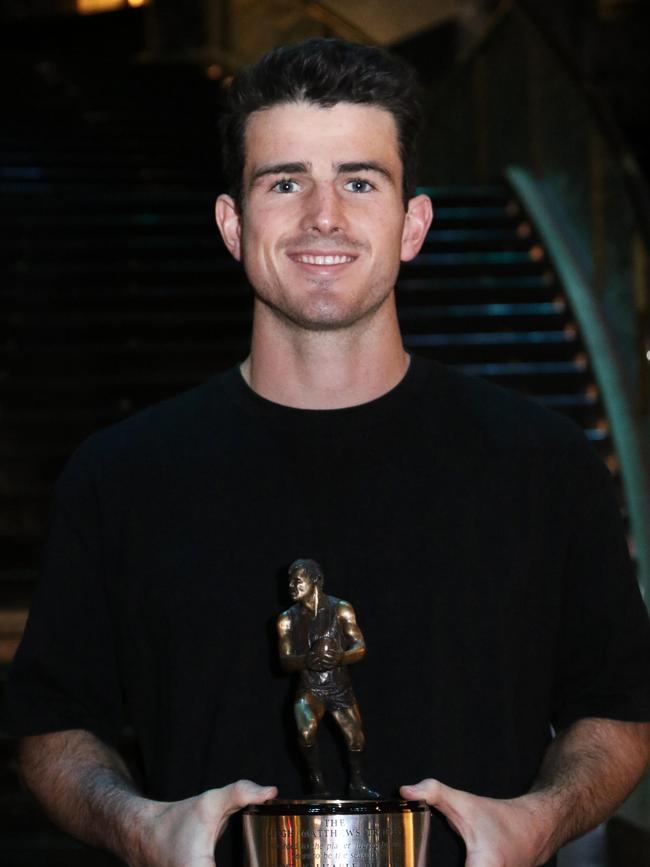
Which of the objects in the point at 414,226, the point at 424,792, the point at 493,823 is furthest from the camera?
the point at 414,226

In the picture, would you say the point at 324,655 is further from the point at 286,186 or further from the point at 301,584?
the point at 286,186

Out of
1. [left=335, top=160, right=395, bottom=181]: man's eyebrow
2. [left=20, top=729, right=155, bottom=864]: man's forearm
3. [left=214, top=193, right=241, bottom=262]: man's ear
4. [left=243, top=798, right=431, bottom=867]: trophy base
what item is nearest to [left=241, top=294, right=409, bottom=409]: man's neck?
[left=214, top=193, right=241, bottom=262]: man's ear

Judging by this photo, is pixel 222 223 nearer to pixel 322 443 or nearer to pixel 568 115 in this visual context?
pixel 322 443

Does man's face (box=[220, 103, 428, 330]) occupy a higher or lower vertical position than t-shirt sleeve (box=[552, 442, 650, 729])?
higher

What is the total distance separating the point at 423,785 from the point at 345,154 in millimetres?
914

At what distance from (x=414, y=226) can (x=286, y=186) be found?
0.28m

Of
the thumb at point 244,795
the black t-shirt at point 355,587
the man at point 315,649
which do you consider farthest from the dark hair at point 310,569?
the black t-shirt at point 355,587

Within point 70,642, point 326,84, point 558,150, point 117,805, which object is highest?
point 558,150

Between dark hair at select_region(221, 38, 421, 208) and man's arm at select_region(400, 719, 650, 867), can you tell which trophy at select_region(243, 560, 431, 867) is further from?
dark hair at select_region(221, 38, 421, 208)

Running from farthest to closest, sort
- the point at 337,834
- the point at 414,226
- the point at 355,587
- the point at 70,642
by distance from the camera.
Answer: the point at 414,226 < the point at 70,642 < the point at 355,587 < the point at 337,834

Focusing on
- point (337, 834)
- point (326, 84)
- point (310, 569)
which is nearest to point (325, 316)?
point (326, 84)

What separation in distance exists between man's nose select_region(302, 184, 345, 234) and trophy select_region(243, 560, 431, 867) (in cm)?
59

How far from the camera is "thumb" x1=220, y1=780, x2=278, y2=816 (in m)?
1.79

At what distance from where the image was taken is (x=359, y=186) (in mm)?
2326
